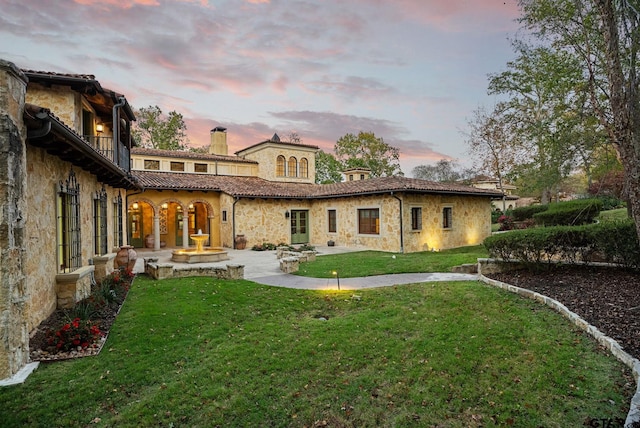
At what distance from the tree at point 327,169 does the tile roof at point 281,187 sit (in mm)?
18498

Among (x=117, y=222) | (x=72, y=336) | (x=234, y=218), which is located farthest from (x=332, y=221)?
(x=72, y=336)

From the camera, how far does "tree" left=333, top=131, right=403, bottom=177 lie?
40.9 metres

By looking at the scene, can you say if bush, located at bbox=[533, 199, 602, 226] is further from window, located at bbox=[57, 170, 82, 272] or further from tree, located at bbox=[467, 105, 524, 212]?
window, located at bbox=[57, 170, 82, 272]

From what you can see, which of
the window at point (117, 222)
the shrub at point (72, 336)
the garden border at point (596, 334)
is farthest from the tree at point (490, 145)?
the shrub at point (72, 336)

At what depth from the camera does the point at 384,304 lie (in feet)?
23.6

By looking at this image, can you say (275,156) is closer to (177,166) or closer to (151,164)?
(177,166)

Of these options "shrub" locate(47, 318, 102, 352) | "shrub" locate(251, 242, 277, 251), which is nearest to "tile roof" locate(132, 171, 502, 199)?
"shrub" locate(251, 242, 277, 251)

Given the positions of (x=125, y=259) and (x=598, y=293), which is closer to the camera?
(x=598, y=293)

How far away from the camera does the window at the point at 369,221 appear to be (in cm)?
1745

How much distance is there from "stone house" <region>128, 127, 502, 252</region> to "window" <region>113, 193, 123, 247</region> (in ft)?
8.63

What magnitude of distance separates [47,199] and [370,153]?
37.7m

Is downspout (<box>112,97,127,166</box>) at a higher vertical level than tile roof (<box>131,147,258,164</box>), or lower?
lower

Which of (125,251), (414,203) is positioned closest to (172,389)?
(125,251)

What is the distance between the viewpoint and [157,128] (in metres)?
33.0
